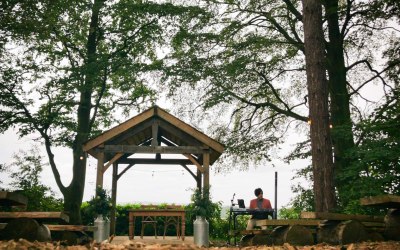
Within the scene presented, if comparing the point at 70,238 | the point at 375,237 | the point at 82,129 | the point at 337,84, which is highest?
the point at 337,84

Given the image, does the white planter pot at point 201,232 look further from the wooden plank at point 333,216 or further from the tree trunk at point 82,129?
the tree trunk at point 82,129

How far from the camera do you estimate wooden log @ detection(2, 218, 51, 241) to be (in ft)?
19.4

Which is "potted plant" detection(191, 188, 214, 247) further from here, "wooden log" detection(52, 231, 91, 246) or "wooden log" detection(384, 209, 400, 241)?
"wooden log" detection(384, 209, 400, 241)

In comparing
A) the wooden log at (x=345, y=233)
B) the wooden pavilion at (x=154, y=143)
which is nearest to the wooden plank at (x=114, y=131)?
the wooden pavilion at (x=154, y=143)

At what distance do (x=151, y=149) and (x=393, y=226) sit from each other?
7.69m

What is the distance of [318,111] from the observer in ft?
34.2

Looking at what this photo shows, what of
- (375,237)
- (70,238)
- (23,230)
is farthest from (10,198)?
(375,237)

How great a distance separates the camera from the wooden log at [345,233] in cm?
599

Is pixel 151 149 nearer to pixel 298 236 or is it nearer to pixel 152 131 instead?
pixel 152 131

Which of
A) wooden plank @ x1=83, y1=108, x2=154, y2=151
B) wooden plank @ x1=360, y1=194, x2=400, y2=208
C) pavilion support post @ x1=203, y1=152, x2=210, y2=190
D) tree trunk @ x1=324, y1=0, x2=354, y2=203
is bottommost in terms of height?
wooden plank @ x1=360, y1=194, x2=400, y2=208

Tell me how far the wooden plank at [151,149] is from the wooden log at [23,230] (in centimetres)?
670

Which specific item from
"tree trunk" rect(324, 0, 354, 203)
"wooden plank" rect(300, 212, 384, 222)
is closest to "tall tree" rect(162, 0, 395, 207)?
"tree trunk" rect(324, 0, 354, 203)

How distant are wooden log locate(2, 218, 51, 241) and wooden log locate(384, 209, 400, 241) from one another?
16.3 feet

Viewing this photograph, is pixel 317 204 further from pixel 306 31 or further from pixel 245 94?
pixel 245 94
